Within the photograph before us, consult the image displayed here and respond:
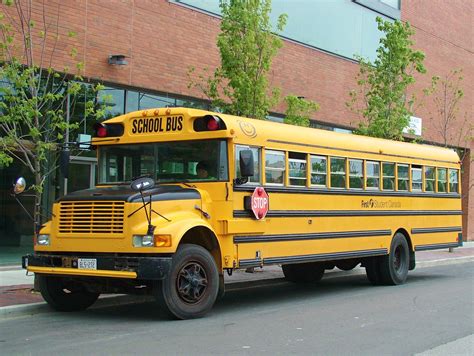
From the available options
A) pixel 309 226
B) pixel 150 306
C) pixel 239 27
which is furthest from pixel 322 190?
pixel 239 27

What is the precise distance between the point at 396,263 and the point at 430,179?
83.5 inches

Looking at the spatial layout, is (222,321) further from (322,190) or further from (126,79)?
(126,79)

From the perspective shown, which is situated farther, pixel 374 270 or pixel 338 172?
pixel 374 270

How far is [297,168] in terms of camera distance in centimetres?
1013

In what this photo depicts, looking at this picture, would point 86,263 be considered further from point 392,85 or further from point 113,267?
point 392,85

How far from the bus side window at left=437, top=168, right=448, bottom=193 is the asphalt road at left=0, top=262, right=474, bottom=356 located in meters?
3.25

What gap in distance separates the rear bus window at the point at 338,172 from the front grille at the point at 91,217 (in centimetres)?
422

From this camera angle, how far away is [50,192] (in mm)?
14719

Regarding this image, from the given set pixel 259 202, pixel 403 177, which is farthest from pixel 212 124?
pixel 403 177

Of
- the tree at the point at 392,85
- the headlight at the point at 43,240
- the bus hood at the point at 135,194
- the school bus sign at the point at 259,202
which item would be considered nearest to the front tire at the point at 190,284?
the bus hood at the point at 135,194

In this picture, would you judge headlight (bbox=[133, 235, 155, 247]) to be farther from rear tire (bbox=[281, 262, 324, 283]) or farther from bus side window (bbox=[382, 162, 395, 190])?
bus side window (bbox=[382, 162, 395, 190])

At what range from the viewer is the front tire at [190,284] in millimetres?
8023

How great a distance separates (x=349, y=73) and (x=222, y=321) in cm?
1603

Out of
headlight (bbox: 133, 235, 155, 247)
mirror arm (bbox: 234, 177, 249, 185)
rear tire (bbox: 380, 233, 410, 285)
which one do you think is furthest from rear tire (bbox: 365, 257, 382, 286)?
headlight (bbox: 133, 235, 155, 247)
